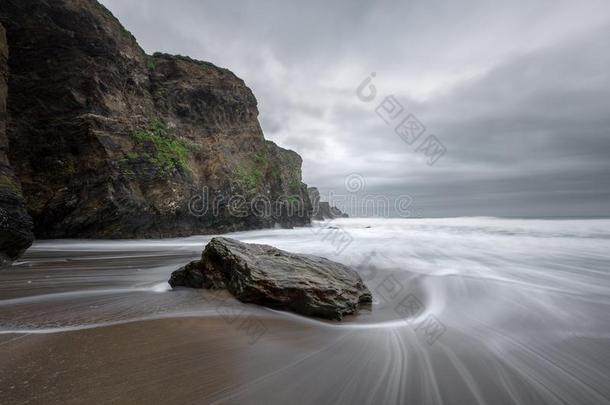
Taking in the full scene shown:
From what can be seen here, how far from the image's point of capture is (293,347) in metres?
2.50

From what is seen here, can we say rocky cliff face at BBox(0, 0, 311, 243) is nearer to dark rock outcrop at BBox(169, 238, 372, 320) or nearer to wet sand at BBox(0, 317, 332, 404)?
dark rock outcrop at BBox(169, 238, 372, 320)

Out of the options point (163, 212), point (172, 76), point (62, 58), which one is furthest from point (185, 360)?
point (172, 76)

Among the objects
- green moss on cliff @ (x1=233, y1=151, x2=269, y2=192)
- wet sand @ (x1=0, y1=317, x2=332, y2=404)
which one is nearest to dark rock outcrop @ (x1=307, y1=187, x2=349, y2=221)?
green moss on cliff @ (x1=233, y1=151, x2=269, y2=192)

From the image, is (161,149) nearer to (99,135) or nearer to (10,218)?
(99,135)

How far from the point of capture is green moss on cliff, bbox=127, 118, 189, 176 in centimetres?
1318

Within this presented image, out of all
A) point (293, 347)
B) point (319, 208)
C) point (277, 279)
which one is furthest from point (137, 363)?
point (319, 208)

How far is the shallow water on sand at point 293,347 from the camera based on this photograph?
1.79 m

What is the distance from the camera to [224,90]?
814 inches

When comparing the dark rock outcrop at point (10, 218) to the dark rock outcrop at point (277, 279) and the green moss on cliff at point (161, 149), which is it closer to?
the dark rock outcrop at point (277, 279)

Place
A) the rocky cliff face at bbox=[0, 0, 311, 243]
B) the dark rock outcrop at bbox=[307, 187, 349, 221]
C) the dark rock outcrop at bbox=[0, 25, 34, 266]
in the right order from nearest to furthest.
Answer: the dark rock outcrop at bbox=[0, 25, 34, 266]
the rocky cliff face at bbox=[0, 0, 311, 243]
the dark rock outcrop at bbox=[307, 187, 349, 221]

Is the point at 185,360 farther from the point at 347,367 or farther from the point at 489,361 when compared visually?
the point at 489,361

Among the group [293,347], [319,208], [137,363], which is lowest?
[293,347]

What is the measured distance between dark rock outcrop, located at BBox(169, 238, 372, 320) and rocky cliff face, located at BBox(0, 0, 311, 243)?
32.2 ft

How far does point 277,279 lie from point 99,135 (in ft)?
40.0
